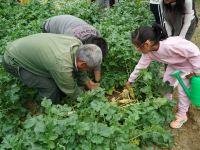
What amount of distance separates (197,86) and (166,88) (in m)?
0.42

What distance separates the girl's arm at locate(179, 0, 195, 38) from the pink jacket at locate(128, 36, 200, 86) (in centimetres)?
71

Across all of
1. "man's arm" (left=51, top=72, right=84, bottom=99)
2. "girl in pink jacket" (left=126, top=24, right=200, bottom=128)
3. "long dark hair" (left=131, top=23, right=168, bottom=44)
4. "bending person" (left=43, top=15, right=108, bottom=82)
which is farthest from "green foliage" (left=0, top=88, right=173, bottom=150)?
"long dark hair" (left=131, top=23, right=168, bottom=44)

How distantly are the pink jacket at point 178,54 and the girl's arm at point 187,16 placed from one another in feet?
2.33

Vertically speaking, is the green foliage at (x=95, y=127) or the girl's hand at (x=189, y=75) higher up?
the girl's hand at (x=189, y=75)

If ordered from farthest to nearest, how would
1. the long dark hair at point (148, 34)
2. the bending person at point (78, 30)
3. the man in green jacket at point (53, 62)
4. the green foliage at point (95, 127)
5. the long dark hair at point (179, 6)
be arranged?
the long dark hair at point (179, 6) < the bending person at point (78, 30) < the long dark hair at point (148, 34) < the man in green jacket at point (53, 62) < the green foliage at point (95, 127)

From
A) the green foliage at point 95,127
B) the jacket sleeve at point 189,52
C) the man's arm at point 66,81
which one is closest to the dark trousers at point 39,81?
the man's arm at point 66,81

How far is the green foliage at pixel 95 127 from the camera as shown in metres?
3.16

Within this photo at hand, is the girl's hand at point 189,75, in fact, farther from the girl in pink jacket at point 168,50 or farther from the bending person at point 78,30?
the bending person at point 78,30

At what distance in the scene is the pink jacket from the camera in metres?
3.64

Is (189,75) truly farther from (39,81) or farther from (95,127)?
(39,81)

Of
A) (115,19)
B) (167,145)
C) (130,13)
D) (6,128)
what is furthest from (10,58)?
(130,13)

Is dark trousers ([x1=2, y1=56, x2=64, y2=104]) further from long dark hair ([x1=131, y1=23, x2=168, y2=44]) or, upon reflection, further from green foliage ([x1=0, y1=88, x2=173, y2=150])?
long dark hair ([x1=131, y1=23, x2=168, y2=44])

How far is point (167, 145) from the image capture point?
12.4 ft

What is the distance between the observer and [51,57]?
11.4 ft
